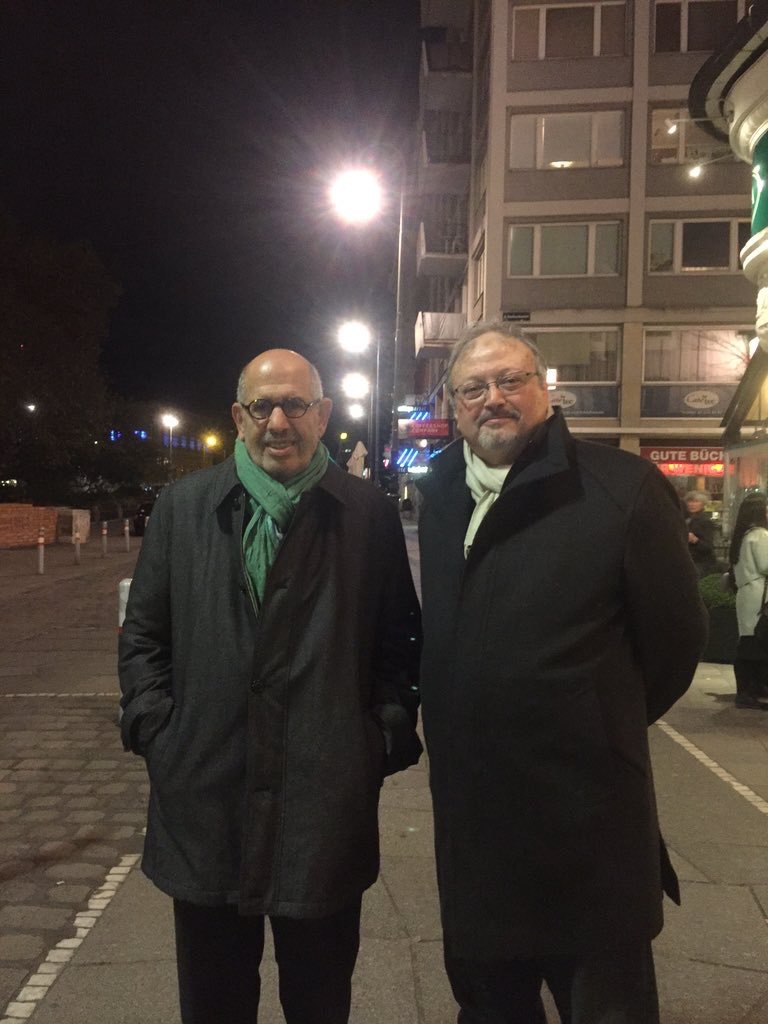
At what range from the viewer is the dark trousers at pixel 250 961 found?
2.34m

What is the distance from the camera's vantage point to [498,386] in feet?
7.48

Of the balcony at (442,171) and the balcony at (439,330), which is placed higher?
the balcony at (442,171)

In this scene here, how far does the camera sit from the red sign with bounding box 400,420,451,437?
1011 inches

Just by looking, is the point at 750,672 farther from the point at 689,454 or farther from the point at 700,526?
the point at 689,454

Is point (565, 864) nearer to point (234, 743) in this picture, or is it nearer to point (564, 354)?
point (234, 743)

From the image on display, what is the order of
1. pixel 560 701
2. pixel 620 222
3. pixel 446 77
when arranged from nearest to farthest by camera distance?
pixel 560 701
pixel 620 222
pixel 446 77

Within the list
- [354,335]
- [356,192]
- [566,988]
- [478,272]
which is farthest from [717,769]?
[478,272]

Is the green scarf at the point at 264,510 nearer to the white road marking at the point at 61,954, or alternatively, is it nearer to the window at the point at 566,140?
the white road marking at the point at 61,954

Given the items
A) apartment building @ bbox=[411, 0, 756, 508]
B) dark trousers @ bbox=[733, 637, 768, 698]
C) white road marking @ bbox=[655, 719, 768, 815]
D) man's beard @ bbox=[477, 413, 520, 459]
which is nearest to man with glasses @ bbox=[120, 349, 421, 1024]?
man's beard @ bbox=[477, 413, 520, 459]

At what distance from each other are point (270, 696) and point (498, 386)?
997 millimetres

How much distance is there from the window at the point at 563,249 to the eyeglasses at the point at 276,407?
23765 millimetres

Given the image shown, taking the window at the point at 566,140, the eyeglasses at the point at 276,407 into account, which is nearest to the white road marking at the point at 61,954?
the eyeglasses at the point at 276,407

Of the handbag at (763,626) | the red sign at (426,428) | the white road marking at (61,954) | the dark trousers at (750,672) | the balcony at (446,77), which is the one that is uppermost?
the balcony at (446,77)

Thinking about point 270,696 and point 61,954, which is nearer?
point 270,696
